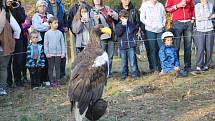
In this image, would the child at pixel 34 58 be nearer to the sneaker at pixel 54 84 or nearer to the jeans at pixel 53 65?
the jeans at pixel 53 65

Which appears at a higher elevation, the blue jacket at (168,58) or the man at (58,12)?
the man at (58,12)

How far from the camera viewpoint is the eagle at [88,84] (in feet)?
21.2

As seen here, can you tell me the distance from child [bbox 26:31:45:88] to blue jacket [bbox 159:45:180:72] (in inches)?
108

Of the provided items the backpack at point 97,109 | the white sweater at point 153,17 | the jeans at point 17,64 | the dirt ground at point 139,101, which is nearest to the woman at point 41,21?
the jeans at point 17,64

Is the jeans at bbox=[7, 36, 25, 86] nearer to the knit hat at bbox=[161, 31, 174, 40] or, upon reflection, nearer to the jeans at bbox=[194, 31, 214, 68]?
the knit hat at bbox=[161, 31, 174, 40]

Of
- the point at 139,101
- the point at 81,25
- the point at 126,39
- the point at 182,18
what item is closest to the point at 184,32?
the point at 182,18

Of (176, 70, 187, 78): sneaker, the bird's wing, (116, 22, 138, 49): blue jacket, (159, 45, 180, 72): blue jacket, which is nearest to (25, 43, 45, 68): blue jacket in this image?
(116, 22, 138, 49): blue jacket

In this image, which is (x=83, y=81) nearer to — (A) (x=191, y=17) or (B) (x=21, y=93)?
(B) (x=21, y=93)

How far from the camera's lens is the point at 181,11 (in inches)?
448

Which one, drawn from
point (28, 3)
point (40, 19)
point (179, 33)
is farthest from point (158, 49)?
point (28, 3)

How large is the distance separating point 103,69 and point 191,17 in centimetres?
516

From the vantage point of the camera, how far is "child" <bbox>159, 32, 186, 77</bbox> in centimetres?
1111

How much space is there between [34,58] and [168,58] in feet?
10.1

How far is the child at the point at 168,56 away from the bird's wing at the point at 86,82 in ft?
14.6
